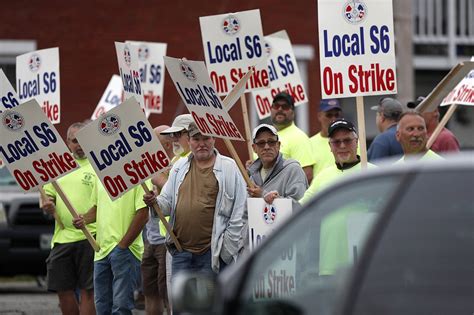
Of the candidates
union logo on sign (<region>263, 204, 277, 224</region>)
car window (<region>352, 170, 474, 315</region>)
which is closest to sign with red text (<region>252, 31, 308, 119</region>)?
union logo on sign (<region>263, 204, 277, 224</region>)

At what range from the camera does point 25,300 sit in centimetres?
1634

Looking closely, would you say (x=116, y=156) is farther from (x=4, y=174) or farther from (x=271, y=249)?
(x=4, y=174)

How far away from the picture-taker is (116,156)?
1072 cm

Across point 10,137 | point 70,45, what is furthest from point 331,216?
point 70,45

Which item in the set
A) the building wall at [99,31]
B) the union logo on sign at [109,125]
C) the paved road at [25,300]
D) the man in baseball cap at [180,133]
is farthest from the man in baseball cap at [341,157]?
the building wall at [99,31]

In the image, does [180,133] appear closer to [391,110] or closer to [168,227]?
[168,227]

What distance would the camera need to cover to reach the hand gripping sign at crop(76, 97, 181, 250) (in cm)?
1062

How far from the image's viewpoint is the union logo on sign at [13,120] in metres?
11.5

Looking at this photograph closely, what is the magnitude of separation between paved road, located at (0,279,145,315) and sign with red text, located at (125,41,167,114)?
246 centimetres

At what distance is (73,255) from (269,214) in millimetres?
3058

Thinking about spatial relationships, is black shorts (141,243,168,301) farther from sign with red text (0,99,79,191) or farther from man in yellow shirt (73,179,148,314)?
sign with red text (0,99,79,191)

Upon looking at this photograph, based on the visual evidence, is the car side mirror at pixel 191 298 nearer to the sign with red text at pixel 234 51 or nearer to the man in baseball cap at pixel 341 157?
the man in baseball cap at pixel 341 157

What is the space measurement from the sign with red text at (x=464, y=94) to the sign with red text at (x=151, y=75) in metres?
4.44

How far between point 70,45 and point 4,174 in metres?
5.80
